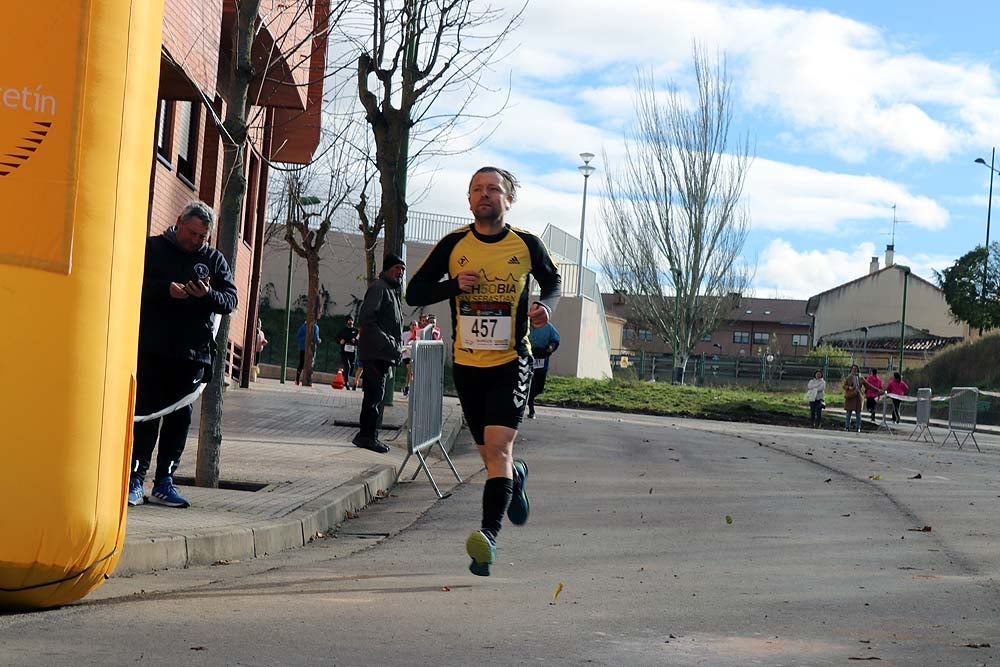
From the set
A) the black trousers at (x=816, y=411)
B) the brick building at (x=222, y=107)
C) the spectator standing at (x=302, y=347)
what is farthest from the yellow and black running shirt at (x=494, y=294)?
the spectator standing at (x=302, y=347)

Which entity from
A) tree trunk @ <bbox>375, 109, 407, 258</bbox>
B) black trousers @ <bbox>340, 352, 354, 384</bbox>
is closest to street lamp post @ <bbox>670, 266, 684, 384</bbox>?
black trousers @ <bbox>340, 352, 354, 384</bbox>

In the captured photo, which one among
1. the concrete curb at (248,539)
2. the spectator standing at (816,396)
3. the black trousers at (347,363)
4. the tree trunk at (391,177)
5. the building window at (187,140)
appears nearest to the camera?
the concrete curb at (248,539)

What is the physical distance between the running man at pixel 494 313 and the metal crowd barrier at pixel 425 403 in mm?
4244

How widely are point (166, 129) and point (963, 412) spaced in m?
16.1

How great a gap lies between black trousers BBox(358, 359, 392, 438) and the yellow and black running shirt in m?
6.71

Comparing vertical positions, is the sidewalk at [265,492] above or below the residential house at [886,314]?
below

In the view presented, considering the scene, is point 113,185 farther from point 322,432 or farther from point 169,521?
point 322,432

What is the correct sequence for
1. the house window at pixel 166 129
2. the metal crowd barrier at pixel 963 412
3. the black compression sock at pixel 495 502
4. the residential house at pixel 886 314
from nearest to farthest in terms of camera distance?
the black compression sock at pixel 495 502 → the house window at pixel 166 129 → the metal crowd barrier at pixel 963 412 → the residential house at pixel 886 314

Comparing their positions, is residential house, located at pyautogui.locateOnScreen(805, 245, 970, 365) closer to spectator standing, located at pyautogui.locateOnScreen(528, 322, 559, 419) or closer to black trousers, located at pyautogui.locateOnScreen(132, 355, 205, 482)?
spectator standing, located at pyautogui.locateOnScreen(528, 322, 559, 419)

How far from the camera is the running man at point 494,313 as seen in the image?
6793 millimetres

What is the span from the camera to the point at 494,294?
683cm

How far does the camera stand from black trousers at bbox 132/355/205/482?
8.09 m

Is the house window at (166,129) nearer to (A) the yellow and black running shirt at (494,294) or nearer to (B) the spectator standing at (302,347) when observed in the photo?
(A) the yellow and black running shirt at (494,294)

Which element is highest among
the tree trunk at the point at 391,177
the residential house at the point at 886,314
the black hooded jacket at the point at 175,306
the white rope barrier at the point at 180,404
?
the residential house at the point at 886,314
